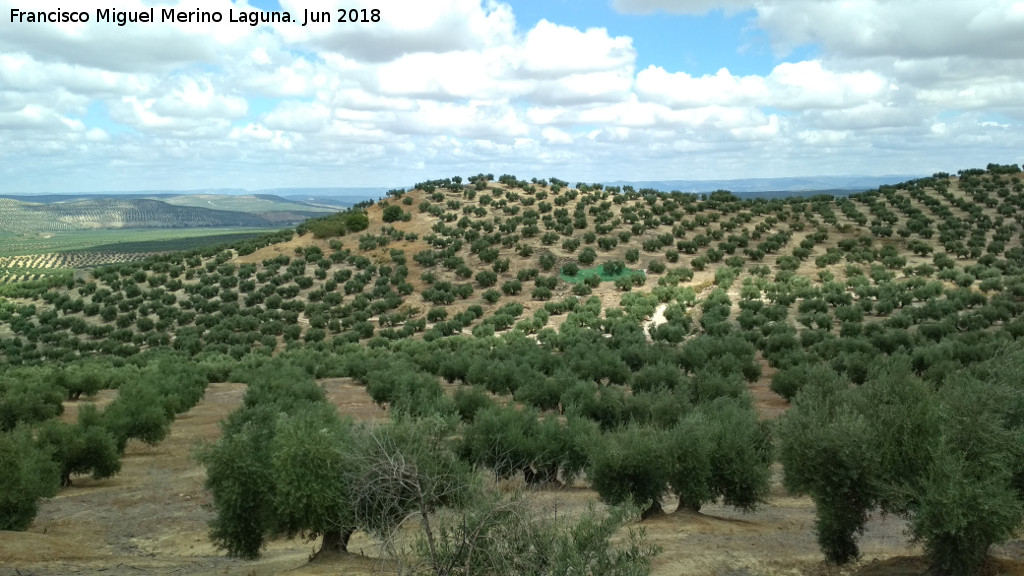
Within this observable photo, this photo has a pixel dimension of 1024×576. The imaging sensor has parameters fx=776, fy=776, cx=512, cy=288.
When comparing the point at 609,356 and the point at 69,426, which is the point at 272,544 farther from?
the point at 609,356

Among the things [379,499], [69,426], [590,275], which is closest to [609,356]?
[69,426]

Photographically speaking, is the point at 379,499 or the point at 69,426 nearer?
the point at 379,499

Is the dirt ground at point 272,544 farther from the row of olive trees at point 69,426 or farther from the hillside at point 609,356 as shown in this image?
the row of olive trees at point 69,426

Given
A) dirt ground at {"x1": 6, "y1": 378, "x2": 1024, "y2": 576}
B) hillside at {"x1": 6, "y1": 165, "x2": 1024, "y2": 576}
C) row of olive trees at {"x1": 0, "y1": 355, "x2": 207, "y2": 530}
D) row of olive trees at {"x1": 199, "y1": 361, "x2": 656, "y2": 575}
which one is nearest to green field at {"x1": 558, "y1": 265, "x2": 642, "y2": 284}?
hillside at {"x1": 6, "y1": 165, "x2": 1024, "y2": 576}

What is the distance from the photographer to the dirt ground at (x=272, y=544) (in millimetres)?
12938

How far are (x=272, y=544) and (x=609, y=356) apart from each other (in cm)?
1898

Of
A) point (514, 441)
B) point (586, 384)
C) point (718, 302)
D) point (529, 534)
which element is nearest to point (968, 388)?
point (529, 534)

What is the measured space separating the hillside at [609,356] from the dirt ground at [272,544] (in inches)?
3.9

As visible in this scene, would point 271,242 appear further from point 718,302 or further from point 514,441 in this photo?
point 514,441

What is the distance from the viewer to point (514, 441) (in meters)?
18.8

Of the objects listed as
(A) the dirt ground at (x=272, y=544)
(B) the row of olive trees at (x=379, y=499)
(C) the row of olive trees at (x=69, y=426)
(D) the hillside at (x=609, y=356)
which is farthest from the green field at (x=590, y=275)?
(B) the row of olive trees at (x=379, y=499)

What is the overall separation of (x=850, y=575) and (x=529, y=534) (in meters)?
6.60

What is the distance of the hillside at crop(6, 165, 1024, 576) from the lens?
12711mm

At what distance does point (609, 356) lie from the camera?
33.0 m
